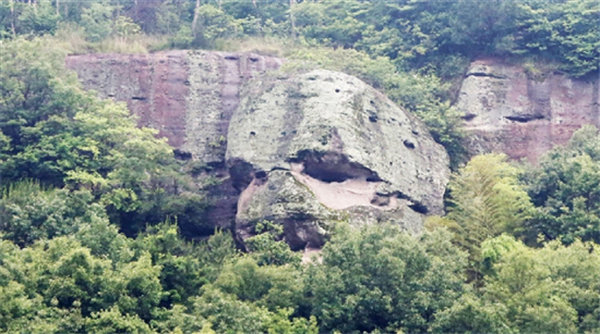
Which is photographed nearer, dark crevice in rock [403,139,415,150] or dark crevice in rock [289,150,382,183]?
dark crevice in rock [289,150,382,183]

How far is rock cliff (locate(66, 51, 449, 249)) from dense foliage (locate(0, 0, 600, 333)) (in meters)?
Result: 0.97

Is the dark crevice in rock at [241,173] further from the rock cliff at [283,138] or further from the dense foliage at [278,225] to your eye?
the dense foliage at [278,225]

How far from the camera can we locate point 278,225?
91.9 ft

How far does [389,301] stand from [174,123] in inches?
541

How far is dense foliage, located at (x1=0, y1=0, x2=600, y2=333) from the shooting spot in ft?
75.9

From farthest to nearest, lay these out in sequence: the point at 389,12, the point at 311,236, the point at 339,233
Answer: the point at 389,12
the point at 311,236
the point at 339,233

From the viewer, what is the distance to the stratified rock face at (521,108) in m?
35.0

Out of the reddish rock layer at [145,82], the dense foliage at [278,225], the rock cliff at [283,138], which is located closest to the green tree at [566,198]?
the dense foliage at [278,225]

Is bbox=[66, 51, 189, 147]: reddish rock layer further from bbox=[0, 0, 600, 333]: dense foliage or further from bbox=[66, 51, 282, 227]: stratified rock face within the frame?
bbox=[0, 0, 600, 333]: dense foliage

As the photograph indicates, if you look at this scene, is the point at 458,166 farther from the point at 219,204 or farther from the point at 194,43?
the point at 194,43

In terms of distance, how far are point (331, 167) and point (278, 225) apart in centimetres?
294

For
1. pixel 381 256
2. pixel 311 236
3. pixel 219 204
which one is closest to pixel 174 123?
pixel 219 204

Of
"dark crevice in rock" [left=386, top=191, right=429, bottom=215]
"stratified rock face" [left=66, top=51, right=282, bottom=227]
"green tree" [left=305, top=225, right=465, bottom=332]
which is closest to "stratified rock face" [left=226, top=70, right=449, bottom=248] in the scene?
"dark crevice in rock" [left=386, top=191, right=429, bottom=215]

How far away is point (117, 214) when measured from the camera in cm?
2961
